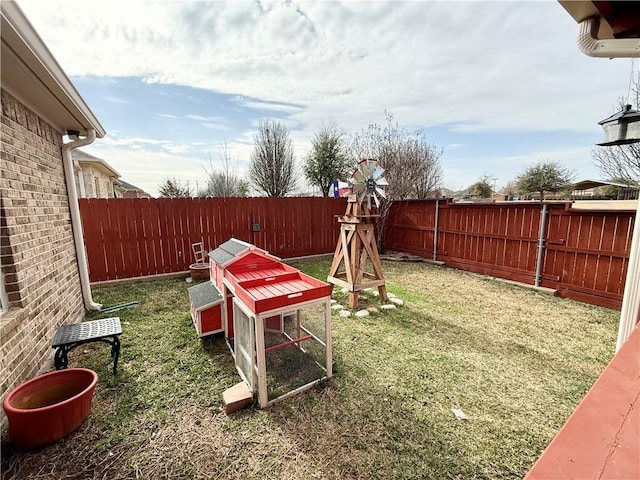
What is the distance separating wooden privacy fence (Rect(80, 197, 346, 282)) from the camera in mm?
5629

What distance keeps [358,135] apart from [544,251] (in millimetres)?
6282

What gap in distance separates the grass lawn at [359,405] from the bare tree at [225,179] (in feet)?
31.3

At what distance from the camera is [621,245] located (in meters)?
4.34

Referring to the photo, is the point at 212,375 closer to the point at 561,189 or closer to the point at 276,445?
the point at 276,445

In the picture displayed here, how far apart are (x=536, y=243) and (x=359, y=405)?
5.11 m

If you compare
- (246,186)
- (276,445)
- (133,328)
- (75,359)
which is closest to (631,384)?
(276,445)

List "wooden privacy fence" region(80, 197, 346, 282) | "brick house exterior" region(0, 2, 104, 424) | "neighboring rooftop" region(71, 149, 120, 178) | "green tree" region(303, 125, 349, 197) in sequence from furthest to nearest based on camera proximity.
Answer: "green tree" region(303, 125, 349, 197) → "neighboring rooftop" region(71, 149, 120, 178) → "wooden privacy fence" region(80, 197, 346, 282) → "brick house exterior" region(0, 2, 104, 424)

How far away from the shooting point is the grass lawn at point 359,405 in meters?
1.82

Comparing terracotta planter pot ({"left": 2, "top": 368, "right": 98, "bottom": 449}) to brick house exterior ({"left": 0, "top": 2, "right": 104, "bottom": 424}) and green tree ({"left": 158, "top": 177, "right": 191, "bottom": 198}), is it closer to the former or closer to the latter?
brick house exterior ({"left": 0, "top": 2, "right": 104, "bottom": 424})

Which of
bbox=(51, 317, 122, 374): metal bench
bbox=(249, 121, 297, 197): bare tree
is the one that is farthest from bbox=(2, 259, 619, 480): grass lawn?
bbox=(249, 121, 297, 197): bare tree

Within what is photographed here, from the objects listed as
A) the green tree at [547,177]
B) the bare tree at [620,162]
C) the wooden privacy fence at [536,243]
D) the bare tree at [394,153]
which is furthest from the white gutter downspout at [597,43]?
the green tree at [547,177]

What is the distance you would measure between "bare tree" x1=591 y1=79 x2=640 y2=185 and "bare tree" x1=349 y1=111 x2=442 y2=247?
15.8ft

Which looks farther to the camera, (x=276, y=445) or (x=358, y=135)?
(x=358, y=135)

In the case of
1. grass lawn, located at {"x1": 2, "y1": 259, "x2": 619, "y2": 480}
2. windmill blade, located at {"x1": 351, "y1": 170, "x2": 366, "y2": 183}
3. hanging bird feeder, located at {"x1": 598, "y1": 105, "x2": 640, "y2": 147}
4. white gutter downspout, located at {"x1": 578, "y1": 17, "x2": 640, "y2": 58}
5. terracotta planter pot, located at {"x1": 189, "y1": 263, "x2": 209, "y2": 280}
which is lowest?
grass lawn, located at {"x1": 2, "y1": 259, "x2": 619, "y2": 480}
